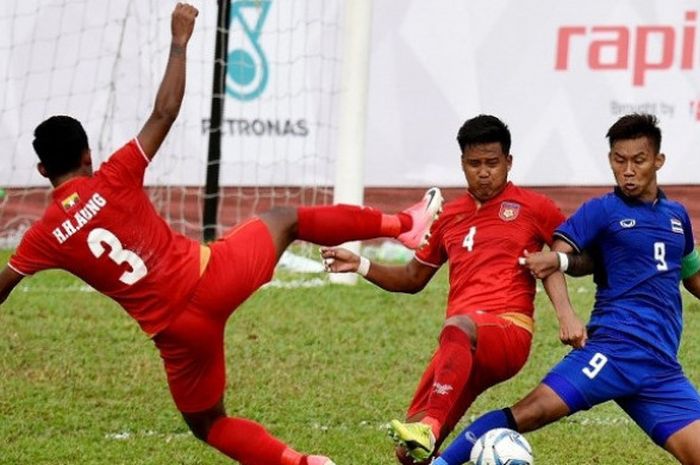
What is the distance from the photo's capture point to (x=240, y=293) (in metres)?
6.86

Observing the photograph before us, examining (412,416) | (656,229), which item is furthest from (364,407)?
(656,229)

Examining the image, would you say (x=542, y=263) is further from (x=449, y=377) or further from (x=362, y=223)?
(x=362, y=223)

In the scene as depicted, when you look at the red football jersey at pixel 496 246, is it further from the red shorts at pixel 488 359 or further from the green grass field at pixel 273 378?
the green grass field at pixel 273 378

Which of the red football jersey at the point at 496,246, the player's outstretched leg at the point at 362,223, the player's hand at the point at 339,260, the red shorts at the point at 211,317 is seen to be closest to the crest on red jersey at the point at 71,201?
the red shorts at the point at 211,317

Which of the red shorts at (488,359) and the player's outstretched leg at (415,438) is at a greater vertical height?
the red shorts at (488,359)

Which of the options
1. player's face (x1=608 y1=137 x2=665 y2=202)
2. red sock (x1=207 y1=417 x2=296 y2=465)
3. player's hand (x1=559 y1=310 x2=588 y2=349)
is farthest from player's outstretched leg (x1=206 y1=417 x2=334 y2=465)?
player's face (x1=608 y1=137 x2=665 y2=202)

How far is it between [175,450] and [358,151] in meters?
4.16

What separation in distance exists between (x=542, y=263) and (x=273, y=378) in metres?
3.38

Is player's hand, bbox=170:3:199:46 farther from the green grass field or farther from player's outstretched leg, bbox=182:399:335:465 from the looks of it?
the green grass field

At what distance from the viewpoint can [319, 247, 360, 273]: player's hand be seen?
748 centimetres

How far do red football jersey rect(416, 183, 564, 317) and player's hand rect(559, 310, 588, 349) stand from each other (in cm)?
39

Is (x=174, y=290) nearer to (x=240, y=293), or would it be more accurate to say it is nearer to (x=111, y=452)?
(x=240, y=293)

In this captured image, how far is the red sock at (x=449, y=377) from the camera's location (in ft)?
22.2

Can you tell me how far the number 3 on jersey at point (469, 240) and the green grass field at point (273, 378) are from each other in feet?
4.95
